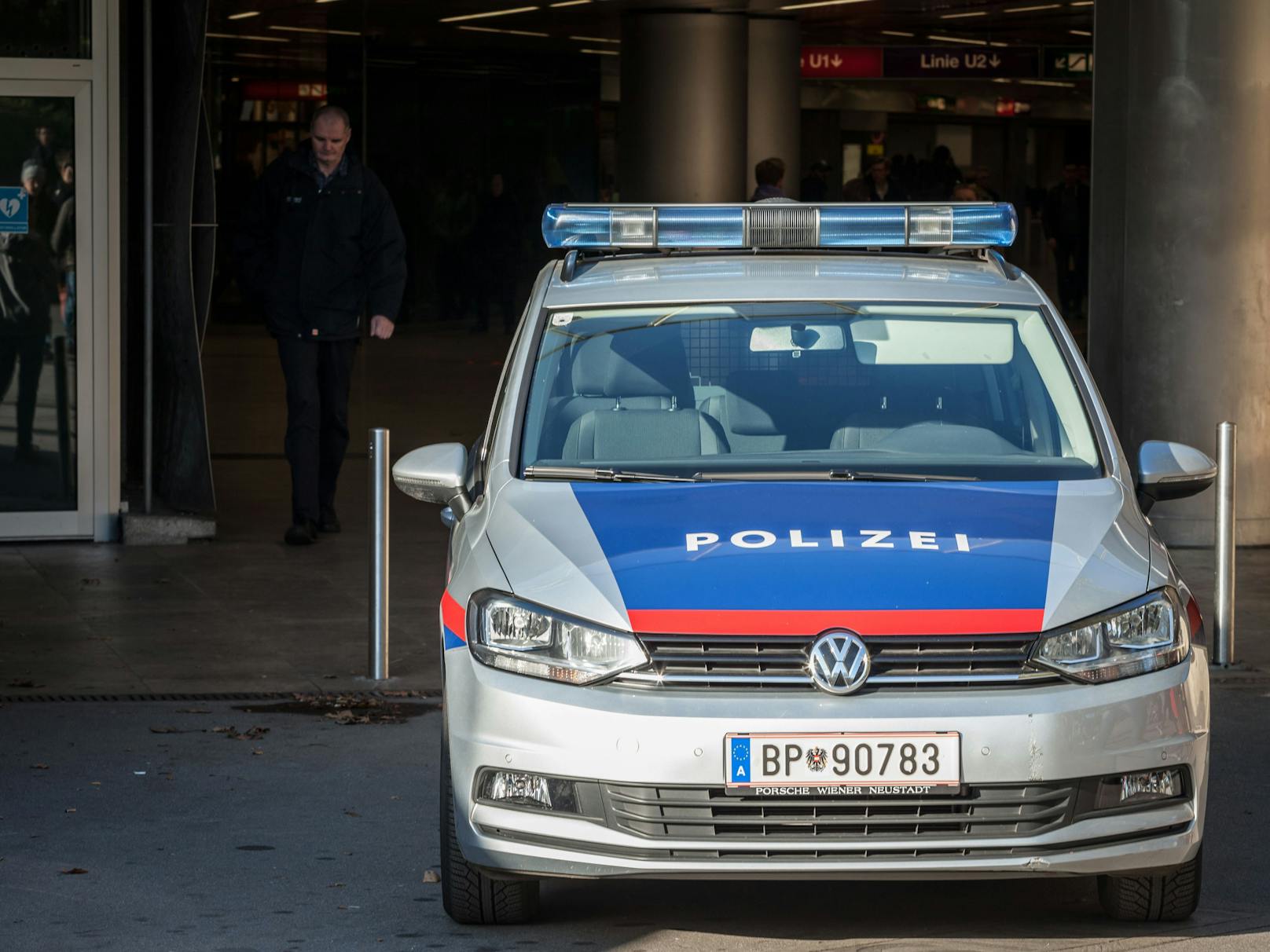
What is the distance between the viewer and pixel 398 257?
38.3 feet

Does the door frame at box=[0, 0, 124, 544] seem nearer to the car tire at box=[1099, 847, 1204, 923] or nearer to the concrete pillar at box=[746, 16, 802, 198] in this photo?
the car tire at box=[1099, 847, 1204, 923]

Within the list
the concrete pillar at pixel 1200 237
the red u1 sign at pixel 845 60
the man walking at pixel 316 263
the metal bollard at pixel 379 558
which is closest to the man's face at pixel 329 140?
the man walking at pixel 316 263

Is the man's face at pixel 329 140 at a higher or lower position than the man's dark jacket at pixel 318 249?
A: higher

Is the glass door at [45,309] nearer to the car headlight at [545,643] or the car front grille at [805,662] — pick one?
the car headlight at [545,643]

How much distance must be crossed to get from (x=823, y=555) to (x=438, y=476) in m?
1.25

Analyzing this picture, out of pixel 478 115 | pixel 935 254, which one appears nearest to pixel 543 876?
pixel 935 254

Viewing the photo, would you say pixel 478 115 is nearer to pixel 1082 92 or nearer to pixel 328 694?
pixel 328 694

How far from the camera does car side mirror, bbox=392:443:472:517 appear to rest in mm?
5707

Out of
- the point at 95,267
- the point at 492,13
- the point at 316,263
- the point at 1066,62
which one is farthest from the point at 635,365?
the point at 1066,62

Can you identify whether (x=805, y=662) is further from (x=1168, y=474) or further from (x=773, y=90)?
(x=773, y=90)

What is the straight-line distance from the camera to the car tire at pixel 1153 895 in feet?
17.0

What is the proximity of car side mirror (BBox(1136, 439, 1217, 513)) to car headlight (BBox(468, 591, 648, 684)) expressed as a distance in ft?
5.09

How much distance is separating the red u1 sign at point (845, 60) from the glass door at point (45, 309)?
1486 cm

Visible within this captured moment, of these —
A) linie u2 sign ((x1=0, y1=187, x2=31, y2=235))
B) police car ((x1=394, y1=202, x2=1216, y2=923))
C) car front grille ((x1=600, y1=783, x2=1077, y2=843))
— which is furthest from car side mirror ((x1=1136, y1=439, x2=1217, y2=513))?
linie u2 sign ((x1=0, y1=187, x2=31, y2=235))
